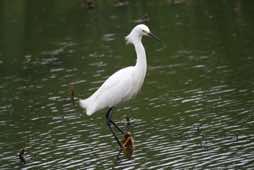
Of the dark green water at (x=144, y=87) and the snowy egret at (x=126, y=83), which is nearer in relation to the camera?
the dark green water at (x=144, y=87)

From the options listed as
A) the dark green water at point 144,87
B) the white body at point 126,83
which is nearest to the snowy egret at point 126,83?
the white body at point 126,83

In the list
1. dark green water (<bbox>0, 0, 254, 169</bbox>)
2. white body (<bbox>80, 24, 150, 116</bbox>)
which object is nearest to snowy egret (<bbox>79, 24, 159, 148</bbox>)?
white body (<bbox>80, 24, 150, 116</bbox>)

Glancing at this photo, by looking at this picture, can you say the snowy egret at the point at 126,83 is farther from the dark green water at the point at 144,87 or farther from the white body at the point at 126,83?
the dark green water at the point at 144,87

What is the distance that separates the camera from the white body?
17.1 metres

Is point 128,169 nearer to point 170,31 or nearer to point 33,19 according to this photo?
point 170,31

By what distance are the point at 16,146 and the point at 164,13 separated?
2113 centimetres

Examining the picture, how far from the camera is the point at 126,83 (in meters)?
17.3

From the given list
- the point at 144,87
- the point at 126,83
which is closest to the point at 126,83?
the point at 126,83

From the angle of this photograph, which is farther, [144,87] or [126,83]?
[144,87]

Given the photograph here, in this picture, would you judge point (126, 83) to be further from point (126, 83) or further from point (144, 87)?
point (144, 87)

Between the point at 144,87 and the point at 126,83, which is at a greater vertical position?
the point at 126,83

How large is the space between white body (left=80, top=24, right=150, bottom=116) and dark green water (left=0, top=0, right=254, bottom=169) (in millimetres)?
954

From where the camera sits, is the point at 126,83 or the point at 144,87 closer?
the point at 126,83

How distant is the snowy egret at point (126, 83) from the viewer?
17.1m
